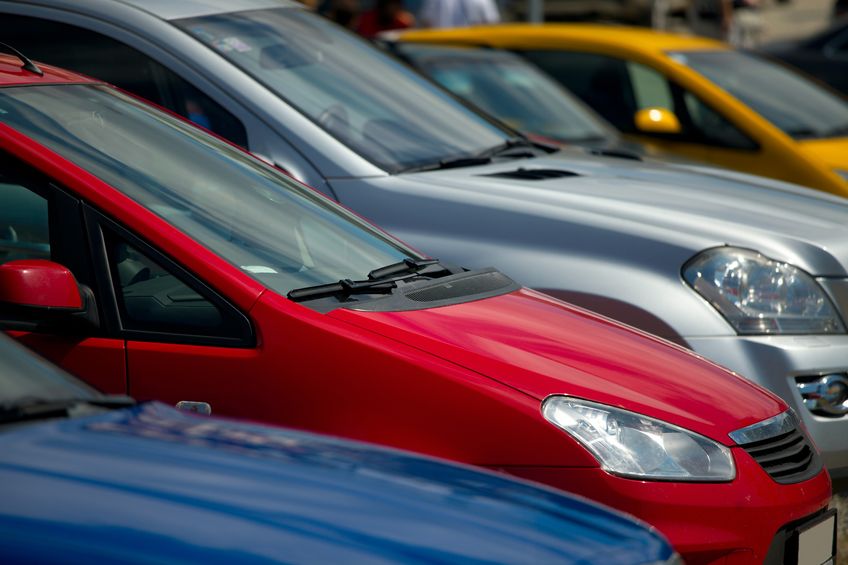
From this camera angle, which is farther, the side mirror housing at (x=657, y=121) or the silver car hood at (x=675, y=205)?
the side mirror housing at (x=657, y=121)

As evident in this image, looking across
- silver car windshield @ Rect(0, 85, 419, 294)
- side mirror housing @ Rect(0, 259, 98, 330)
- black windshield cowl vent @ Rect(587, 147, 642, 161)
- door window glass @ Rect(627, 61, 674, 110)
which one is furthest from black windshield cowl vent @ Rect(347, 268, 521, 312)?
door window glass @ Rect(627, 61, 674, 110)

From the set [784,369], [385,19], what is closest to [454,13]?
[385,19]

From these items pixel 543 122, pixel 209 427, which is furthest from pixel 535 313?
pixel 543 122

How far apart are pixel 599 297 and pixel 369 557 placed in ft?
7.93

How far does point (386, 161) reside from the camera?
486 centimetres

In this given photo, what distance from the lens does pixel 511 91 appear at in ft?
26.4

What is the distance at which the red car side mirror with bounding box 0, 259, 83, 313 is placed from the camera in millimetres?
2934

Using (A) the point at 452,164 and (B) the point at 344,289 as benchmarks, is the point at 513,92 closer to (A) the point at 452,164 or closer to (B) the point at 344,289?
(A) the point at 452,164

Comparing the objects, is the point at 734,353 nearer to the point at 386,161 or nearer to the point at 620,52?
the point at 386,161

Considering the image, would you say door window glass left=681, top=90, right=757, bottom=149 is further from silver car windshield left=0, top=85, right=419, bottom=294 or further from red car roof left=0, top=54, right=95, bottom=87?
red car roof left=0, top=54, right=95, bottom=87

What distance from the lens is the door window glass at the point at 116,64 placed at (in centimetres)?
475

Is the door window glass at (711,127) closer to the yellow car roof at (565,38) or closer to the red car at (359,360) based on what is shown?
the yellow car roof at (565,38)

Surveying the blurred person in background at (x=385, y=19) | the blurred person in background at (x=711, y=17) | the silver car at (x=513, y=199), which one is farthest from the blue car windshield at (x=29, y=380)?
the blurred person in background at (x=711, y=17)

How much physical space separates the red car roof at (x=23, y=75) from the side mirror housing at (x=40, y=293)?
765mm
